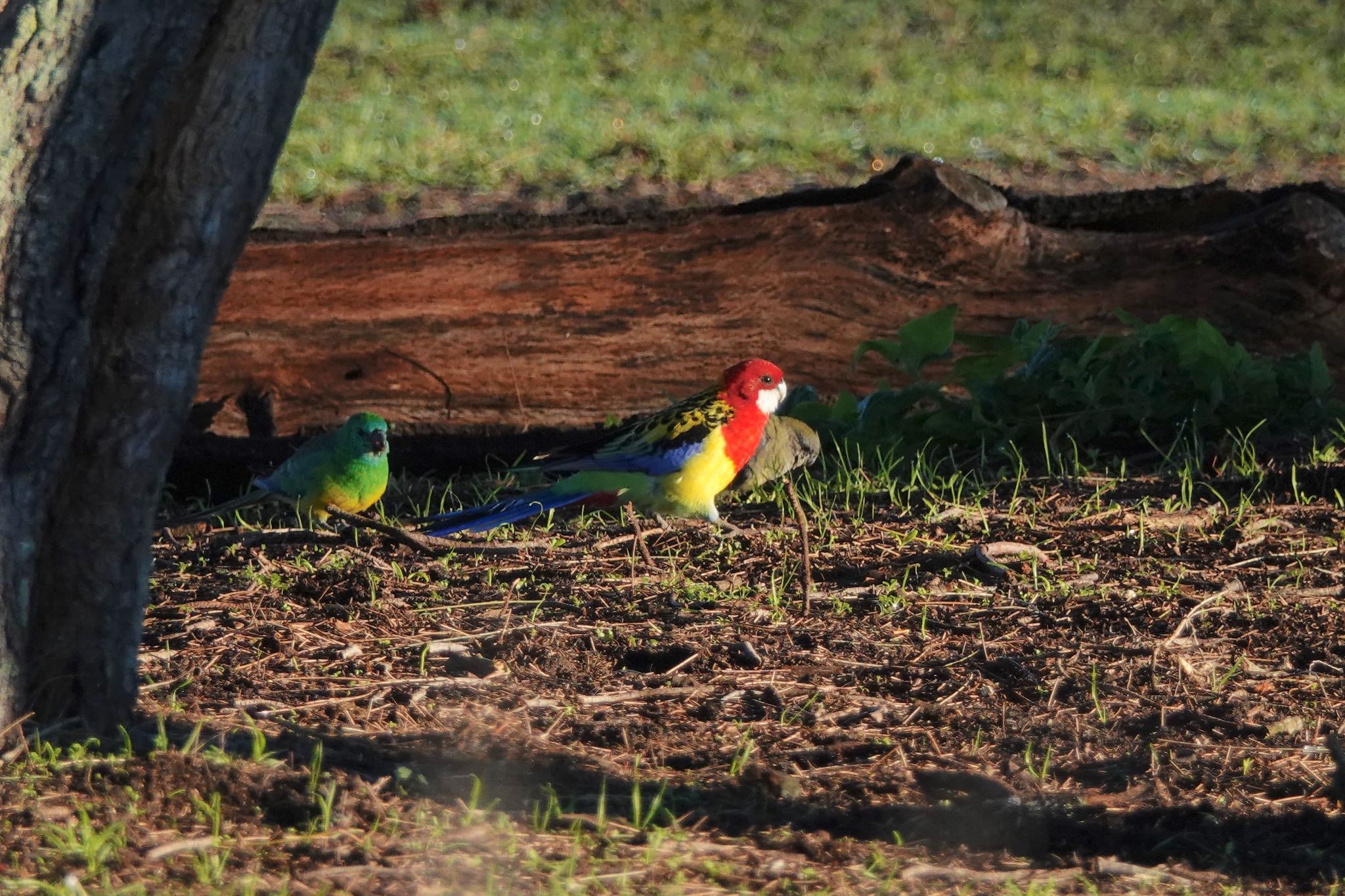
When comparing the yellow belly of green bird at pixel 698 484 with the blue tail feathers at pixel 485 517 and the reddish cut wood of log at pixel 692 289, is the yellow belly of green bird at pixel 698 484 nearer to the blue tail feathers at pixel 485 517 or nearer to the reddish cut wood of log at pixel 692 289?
the blue tail feathers at pixel 485 517

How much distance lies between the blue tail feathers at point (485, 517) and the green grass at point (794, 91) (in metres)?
4.65

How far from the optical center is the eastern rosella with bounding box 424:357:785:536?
4914 millimetres

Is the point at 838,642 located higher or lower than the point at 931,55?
lower

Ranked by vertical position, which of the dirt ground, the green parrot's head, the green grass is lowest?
the dirt ground

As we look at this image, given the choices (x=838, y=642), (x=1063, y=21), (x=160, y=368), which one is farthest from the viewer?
(x=1063, y=21)

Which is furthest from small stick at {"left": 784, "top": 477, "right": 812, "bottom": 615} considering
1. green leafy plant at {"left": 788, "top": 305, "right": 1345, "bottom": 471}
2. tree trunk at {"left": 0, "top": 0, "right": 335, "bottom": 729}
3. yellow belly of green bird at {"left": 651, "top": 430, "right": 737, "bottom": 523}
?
tree trunk at {"left": 0, "top": 0, "right": 335, "bottom": 729}

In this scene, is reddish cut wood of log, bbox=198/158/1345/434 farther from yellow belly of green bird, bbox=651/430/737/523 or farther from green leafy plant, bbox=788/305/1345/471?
yellow belly of green bird, bbox=651/430/737/523

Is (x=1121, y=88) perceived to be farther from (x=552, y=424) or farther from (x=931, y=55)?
(x=552, y=424)

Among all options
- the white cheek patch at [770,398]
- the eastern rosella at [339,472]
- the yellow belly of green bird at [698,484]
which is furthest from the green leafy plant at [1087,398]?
the eastern rosella at [339,472]

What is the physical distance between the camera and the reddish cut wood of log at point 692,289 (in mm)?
6250

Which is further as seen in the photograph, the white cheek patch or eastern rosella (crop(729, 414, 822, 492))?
eastern rosella (crop(729, 414, 822, 492))

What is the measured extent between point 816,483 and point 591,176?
496 cm

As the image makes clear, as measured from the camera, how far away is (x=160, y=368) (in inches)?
111

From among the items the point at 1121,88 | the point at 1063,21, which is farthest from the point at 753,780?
the point at 1063,21
